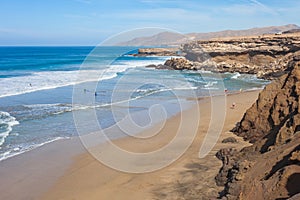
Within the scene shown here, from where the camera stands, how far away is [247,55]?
1997 inches

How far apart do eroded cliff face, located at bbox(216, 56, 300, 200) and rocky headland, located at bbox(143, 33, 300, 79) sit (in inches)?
1206

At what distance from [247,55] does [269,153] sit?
1784 inches

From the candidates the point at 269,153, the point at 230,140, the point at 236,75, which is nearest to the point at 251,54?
the point at 236,75

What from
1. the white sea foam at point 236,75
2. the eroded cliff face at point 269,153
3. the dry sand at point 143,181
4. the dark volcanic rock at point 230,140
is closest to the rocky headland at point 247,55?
the white sea foam at point 236,75

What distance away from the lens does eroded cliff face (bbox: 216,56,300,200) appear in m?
5.80

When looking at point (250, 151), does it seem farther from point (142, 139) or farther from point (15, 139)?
point (15, 139)

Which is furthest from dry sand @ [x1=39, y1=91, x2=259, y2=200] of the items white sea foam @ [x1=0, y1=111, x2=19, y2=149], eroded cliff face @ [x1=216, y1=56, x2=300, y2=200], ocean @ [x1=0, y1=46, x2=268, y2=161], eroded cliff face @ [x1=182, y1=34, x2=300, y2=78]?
eroded cliff face @ [x1=182, y1=34, x2=300, y2=78]

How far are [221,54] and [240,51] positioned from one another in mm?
2836

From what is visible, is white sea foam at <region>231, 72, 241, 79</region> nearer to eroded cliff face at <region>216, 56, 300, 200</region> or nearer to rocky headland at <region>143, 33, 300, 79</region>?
rocky headland at <region>143, 33, 300, 79</region>

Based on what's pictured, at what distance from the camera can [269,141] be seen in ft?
30.6

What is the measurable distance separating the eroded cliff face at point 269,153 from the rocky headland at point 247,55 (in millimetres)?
30640

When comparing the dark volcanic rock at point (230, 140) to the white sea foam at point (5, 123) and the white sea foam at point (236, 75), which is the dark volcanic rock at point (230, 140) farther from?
the white sea foam at point (236, 75)

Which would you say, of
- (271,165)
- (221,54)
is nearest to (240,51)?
(221,54)

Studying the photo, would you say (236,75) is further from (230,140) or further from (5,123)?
(5,123)
